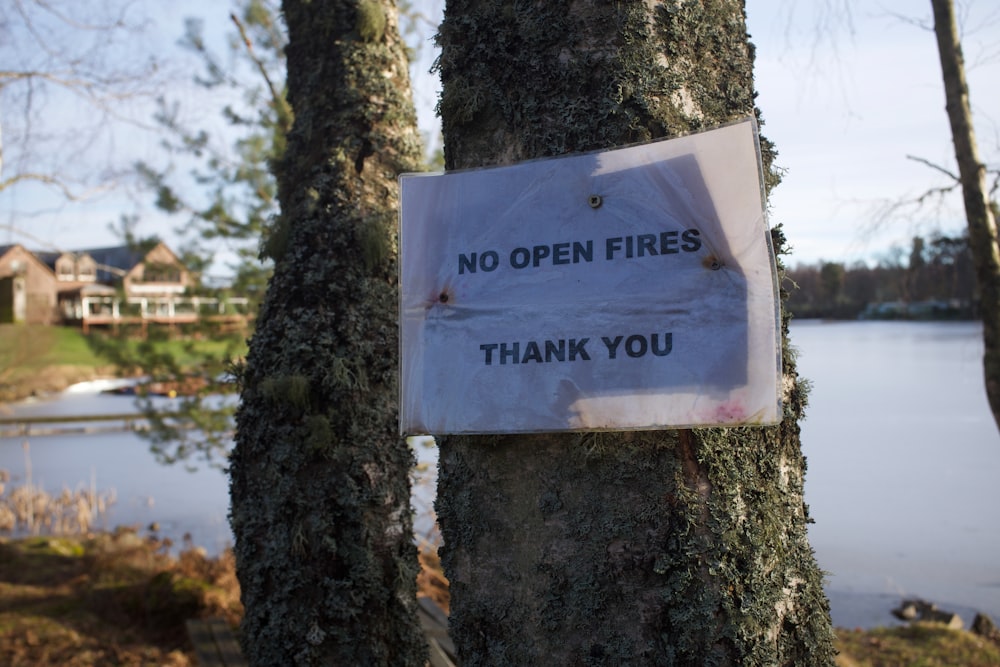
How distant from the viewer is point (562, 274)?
150 cm

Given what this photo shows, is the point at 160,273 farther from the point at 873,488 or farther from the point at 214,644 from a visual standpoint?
the point at 873,488

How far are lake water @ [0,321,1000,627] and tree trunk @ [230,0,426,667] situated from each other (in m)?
2.70

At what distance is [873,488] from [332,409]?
11.3 meters

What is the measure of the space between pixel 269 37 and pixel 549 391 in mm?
7806

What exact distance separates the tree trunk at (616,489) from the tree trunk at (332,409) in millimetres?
1207

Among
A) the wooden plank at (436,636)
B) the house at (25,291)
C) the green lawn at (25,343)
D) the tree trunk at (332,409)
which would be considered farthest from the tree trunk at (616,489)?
the green lawn at (25,343)

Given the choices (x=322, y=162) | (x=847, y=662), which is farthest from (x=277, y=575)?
(x=847, y=662)

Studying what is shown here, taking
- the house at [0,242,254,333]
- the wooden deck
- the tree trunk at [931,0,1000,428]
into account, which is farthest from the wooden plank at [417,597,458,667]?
the house at [0,242,254,333]

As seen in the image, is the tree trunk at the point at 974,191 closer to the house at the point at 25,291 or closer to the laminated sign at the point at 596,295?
the laminated sign at the point at 596,295

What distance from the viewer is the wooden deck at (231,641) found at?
3.81 metres

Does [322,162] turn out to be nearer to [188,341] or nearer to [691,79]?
[691,79]

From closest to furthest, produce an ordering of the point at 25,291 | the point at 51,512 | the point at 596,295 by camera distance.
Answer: the point at 596,295 < the point at 25,291 < the point at 51,512

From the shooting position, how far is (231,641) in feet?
14.5

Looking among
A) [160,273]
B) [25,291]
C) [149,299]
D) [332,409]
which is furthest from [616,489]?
[25,291]
